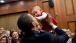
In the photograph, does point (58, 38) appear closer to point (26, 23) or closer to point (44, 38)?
point (44, 38)

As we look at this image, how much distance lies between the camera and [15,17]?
602 centimetres

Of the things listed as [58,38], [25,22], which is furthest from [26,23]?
[58,38]

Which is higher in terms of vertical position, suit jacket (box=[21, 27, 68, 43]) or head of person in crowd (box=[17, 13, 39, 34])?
head of person in crowd (box=[17, 13, 39, 34])

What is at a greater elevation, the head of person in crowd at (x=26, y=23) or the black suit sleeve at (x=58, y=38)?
the head of person in crowd at (x=26, y=23)

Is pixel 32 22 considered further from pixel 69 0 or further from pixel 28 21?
pixel 69 0

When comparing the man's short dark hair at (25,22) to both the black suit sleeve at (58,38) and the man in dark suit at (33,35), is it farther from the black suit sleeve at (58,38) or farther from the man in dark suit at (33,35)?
the black suit sleeve at (58,38)

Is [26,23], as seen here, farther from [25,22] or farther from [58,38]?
[58,38]

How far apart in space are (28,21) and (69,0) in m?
4.02

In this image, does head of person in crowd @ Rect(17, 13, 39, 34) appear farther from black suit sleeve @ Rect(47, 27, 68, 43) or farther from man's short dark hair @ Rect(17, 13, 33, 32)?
black suit sleeve @ Rect(47, 27, 68, 43)

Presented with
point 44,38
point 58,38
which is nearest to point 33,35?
point 44,38

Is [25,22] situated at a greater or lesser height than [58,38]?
greater

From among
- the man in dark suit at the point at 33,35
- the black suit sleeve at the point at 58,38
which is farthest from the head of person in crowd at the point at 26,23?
the black suit sleeve at the point at 58,38

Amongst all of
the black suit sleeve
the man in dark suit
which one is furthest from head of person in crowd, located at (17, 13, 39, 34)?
the black suit sleeve

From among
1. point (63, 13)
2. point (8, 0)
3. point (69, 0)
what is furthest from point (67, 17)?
point (8, 0)
